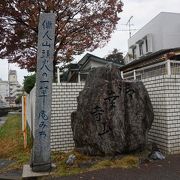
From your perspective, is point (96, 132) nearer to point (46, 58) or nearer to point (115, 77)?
point (115, 77)

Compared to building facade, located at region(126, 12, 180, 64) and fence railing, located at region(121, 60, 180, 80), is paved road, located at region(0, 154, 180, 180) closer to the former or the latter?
fence railing, located at region(121, 60, 180, 80)

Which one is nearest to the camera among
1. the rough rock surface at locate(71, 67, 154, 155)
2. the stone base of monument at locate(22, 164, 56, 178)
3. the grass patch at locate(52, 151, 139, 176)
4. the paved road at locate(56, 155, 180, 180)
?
the paved road at locate(56, 155, 180, 180)

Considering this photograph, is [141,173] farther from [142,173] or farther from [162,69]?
[162,69]

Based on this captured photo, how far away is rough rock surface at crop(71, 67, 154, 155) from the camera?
8.41 metres

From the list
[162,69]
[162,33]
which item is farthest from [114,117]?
[162,33]

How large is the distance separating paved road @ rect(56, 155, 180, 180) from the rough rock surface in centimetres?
101

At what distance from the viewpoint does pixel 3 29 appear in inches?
671

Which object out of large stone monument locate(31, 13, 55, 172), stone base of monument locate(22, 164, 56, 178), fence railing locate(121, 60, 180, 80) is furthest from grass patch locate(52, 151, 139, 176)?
fence railing locate(121, 60, 180, 80)

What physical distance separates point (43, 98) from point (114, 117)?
188 cm

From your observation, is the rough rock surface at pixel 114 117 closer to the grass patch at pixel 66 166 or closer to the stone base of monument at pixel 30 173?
the grass patch at pixel 66 166

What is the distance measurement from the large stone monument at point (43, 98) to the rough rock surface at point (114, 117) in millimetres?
1204

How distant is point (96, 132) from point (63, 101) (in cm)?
254

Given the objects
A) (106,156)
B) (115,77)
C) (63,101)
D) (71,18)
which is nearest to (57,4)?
(71,18)

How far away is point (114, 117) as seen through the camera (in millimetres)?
8398
